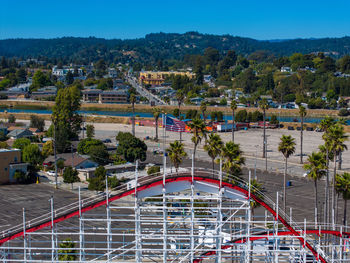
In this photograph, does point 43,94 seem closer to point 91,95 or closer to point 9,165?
point 91,95

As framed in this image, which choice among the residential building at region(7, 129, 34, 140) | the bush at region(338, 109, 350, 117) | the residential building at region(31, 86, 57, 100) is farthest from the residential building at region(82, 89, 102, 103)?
Result: the residential building at region(7, 129, 34, 140)

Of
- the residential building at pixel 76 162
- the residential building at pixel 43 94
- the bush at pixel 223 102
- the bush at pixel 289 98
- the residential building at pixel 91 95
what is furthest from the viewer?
the residential building at pixel 43 94

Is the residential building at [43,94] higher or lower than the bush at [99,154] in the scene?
higher


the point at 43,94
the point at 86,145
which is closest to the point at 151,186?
the point at 86,145

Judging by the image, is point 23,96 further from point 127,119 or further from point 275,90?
point 275,90

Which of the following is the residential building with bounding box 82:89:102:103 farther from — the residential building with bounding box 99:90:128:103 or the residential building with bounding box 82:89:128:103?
the residential building with bounding box 99:90:128:103

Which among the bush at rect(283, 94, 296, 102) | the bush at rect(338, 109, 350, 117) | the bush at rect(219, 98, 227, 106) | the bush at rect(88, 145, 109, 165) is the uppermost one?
the bush at rect(283, 94, 296, 102)

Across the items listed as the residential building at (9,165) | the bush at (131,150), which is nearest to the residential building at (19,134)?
the bush at (131,150)

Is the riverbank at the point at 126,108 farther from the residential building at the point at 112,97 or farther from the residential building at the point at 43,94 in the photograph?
the residential building at the point at 43,94

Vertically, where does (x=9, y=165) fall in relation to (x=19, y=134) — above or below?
below
